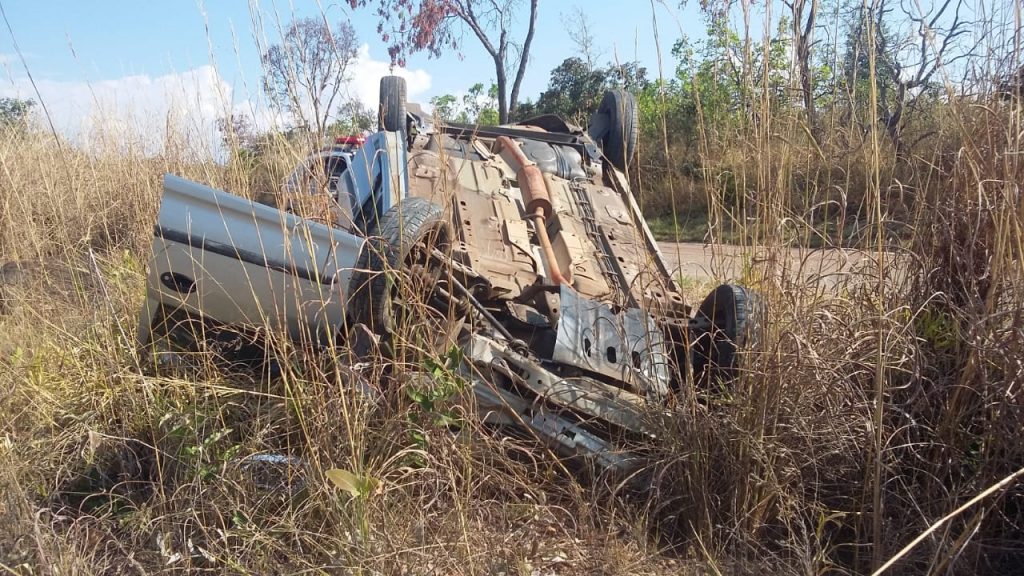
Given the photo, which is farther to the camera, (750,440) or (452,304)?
(452,304)

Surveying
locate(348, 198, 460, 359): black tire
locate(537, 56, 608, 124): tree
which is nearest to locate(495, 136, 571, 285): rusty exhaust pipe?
locate(348, 198, 460, 359): black tire

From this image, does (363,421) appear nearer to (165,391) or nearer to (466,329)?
(466,329)

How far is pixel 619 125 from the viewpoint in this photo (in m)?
5.76

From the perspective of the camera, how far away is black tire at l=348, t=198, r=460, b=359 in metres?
2.61

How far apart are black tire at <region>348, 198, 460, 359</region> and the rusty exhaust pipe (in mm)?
949

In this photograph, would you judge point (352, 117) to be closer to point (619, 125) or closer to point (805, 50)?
point (805, 50)

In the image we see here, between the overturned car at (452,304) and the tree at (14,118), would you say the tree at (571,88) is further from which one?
the overturned car at (452,304)

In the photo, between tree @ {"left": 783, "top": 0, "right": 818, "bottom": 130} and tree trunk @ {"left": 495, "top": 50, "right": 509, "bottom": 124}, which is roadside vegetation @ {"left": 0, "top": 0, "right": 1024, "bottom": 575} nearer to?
tree @ {"left": 783, "top": 0, "right": 818, "bottom": 130}

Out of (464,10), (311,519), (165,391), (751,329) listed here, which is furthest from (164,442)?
(464,10)

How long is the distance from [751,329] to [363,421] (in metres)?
1.32

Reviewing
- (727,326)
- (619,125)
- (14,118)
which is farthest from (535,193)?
(14,118)

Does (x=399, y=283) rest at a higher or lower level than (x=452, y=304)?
higher

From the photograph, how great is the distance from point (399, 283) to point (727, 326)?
1427 mm

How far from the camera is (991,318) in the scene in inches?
84.0
